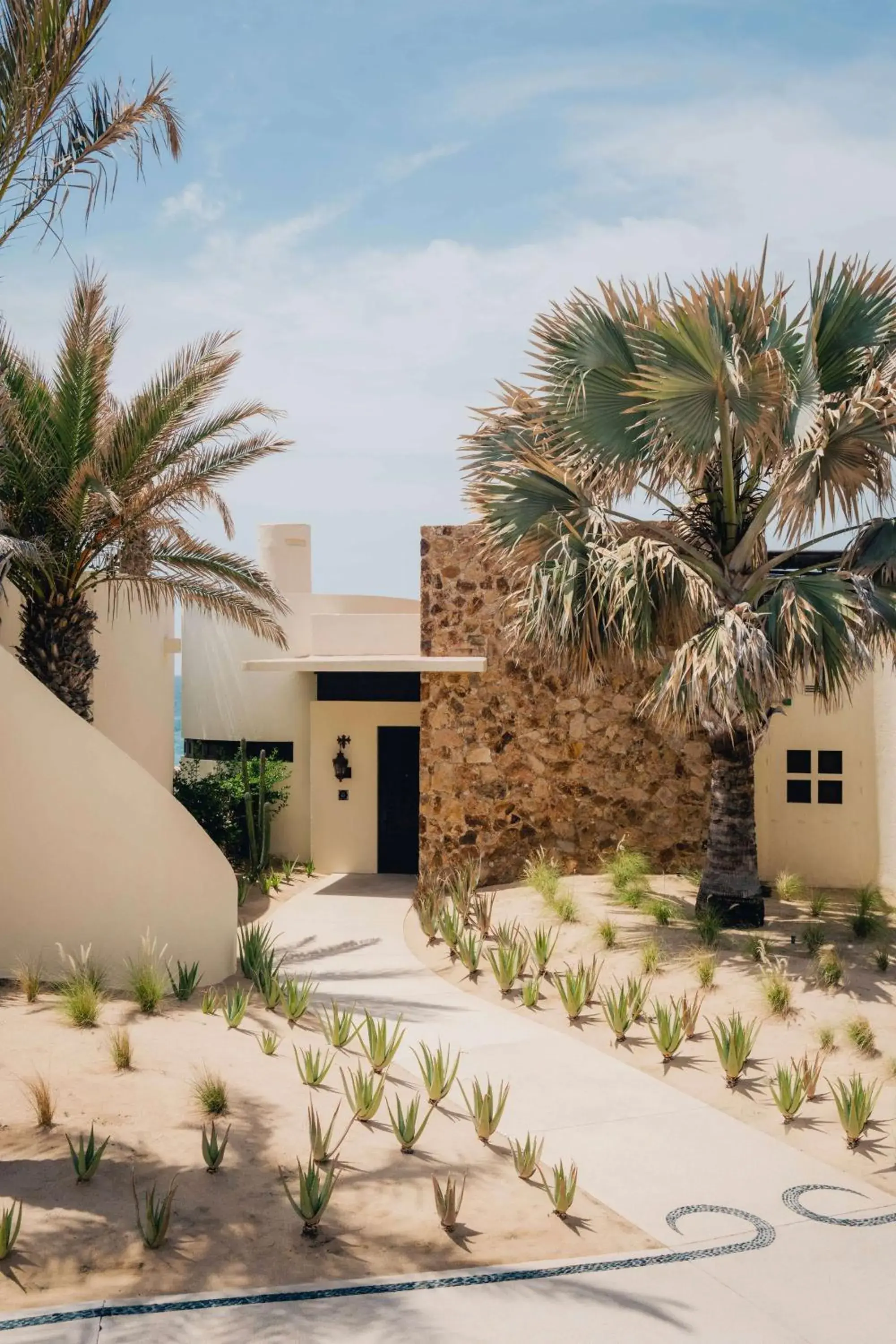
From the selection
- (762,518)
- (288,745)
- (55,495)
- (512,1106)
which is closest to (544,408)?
(762,518)

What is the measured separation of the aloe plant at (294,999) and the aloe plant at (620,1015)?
2472mm

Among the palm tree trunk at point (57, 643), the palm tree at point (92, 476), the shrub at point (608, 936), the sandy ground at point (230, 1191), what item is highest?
the palm tree at point (92, 476)

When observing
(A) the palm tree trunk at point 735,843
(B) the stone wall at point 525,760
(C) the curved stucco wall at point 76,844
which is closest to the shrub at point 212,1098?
(C) the curved stucco wall at point 76,844

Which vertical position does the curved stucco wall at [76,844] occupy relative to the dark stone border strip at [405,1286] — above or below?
above

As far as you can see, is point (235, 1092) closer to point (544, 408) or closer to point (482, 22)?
point (544, 408)

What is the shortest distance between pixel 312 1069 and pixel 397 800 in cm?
983

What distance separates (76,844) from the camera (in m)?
9.41

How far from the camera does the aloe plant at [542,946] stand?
407 inches

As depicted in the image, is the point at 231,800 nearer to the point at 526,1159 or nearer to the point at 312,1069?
the point at 312,1069

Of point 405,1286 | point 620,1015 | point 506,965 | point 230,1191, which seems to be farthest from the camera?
point 506,965

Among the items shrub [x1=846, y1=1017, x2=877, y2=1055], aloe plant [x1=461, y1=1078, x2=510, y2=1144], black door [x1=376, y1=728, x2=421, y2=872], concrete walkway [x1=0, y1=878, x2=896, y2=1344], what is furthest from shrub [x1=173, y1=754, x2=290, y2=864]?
aloe plant [x1=461, y1=1078, x2=510, y2=1144]

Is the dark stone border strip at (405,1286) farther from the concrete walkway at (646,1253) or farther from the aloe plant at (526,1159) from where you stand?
the aloe plant at (526,1159)

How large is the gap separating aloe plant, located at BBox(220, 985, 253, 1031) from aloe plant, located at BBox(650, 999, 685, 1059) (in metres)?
3.18

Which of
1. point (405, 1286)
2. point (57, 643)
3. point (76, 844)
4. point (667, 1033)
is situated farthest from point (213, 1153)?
point (57, 643)
